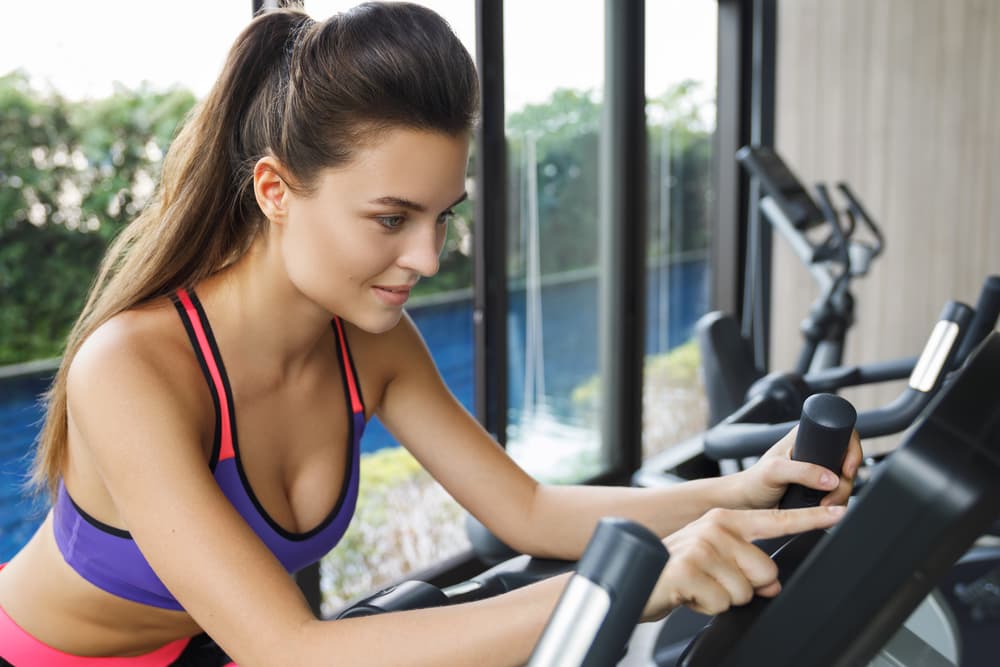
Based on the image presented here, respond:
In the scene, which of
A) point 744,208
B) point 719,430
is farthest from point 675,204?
point 719,430

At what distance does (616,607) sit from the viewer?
0.46m

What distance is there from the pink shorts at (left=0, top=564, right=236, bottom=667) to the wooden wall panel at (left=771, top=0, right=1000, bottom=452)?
3178 mm

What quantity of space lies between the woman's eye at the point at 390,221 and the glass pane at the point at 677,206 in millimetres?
2462

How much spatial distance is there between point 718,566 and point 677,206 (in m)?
3.11

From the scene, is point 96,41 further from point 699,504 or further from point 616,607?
point 616,607

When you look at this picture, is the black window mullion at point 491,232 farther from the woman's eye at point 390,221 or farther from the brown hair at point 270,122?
the woman's eye at point 390,221

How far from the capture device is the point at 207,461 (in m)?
1.01

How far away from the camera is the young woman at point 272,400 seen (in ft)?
2.79

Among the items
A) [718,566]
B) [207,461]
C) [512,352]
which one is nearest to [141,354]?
[207,461]

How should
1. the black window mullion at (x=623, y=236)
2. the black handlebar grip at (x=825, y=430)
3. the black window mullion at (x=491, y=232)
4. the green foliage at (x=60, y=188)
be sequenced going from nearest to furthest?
the black handlebar grip at (x=825, y=430) < the green foliage at (x=60, y=188) < the black window mullion at (x=491, y=232) < the black window mullion at (x=623, y=236)

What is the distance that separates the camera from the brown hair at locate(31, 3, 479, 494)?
0.97 m

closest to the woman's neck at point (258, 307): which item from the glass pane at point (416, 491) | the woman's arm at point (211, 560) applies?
the woman's arm at point (211, 560)

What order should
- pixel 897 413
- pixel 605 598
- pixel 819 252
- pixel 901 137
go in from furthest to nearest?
pixel 901 137 < pixel 819 252 < pixel 897 413 < pixel 605 598

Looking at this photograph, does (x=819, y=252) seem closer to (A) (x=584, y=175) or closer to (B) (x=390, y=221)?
(A) (x=584, y=175)
